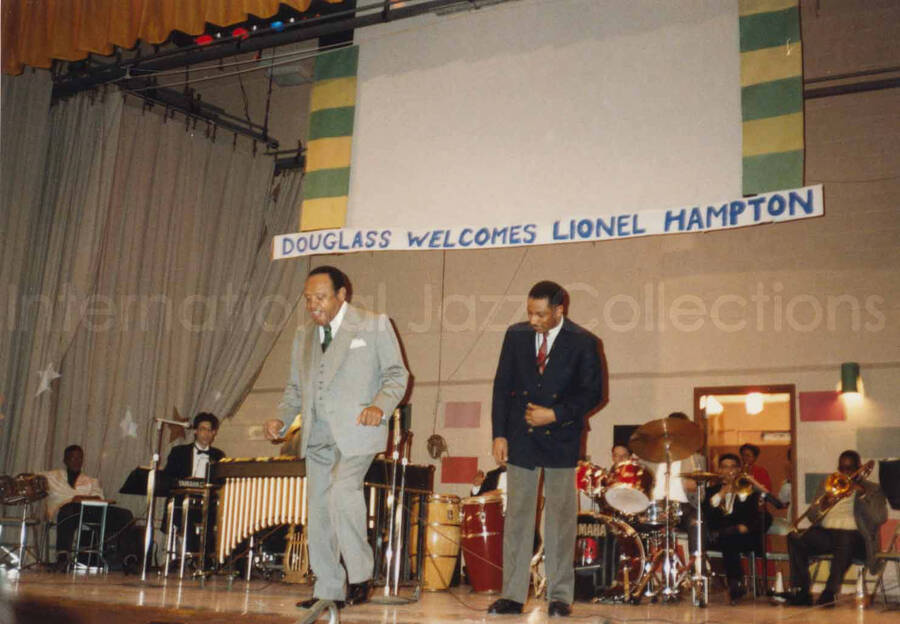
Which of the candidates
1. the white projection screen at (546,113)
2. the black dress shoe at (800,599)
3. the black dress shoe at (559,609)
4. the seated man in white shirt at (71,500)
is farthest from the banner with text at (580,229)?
the seated man in white shirt at (71,500)

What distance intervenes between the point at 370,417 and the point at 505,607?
4.05 feet

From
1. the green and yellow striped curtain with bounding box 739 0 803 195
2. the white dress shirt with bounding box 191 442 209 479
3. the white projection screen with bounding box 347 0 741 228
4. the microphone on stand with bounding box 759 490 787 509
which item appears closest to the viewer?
the green and yellow striped curtain with bounding box 739 0 803 195

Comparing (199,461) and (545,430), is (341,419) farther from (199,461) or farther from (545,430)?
(199,461)

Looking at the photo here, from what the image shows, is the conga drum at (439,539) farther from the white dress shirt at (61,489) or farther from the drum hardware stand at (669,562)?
the white dress shirt at (61,489)

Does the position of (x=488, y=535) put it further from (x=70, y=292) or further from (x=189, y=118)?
(x=189, y=118)

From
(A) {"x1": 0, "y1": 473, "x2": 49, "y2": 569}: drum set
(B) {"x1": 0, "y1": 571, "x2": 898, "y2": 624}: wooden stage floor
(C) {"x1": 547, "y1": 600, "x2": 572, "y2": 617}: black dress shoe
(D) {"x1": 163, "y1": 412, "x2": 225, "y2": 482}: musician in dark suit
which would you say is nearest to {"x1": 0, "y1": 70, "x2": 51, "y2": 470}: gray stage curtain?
(A) {"x1": 0, "y1": 473, "x2": 49, "y2": 569}: drum set

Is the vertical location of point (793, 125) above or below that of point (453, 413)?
above

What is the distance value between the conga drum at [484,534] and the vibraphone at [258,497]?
5.18 ft

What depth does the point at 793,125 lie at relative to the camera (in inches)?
251

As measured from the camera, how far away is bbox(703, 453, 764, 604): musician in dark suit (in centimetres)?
878

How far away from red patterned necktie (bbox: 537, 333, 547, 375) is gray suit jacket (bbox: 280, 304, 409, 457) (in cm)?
75

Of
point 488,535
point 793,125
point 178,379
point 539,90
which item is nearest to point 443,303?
point 178,379

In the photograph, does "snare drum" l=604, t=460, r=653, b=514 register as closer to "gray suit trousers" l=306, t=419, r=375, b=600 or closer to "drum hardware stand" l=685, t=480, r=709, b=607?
"drum hardware stand" l=685, t=480, r=709, b=607

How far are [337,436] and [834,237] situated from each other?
A: 22.9 feet
